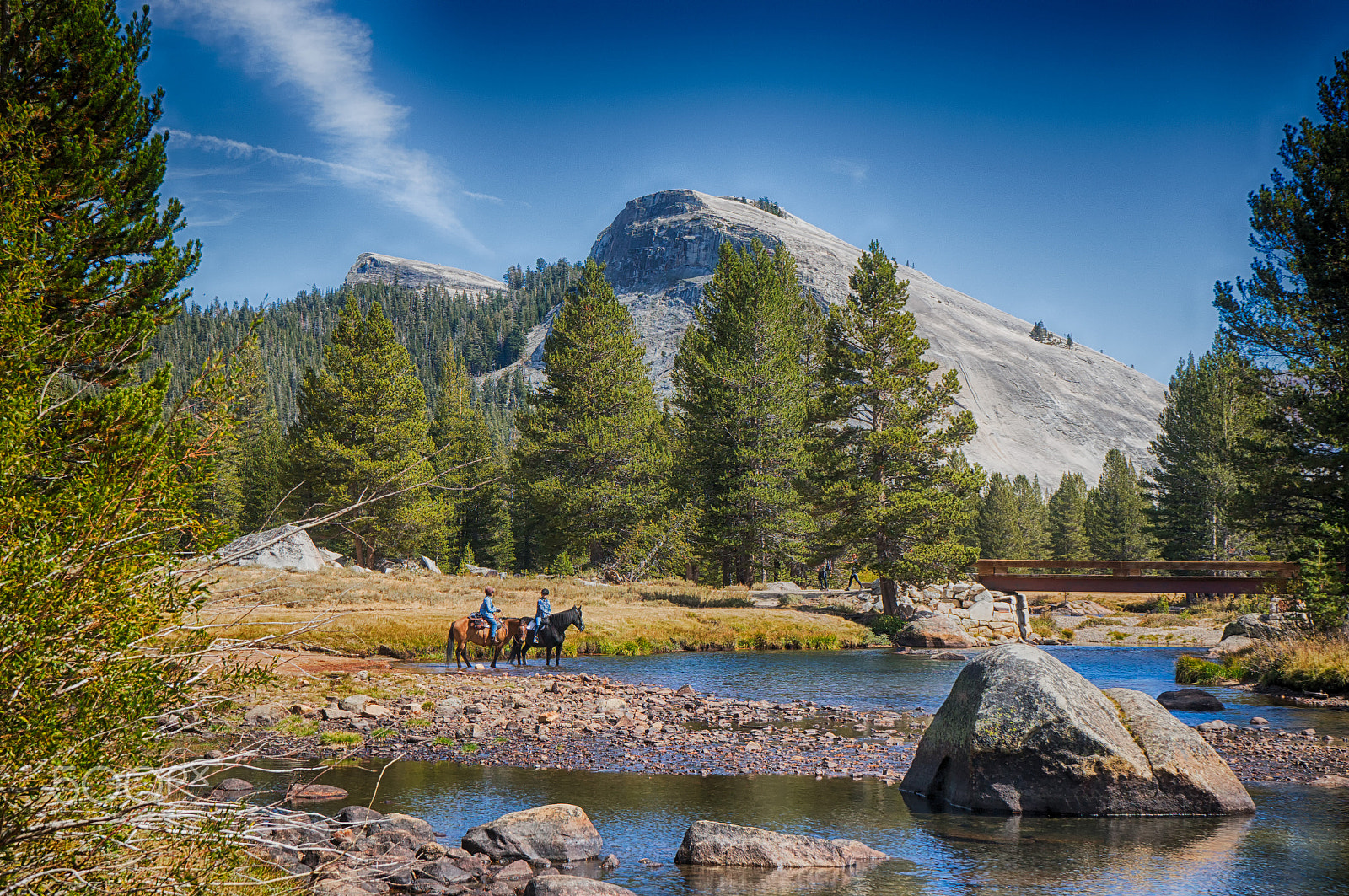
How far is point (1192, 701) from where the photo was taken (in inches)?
804

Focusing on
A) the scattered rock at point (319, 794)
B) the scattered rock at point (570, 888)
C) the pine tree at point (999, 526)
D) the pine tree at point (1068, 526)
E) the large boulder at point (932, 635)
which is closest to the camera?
the scattered rock at point (570, 888)

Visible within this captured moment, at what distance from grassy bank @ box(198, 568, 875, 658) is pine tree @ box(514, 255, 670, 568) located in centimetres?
631

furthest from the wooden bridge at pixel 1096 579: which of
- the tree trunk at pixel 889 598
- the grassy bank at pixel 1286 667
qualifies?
the grassy bank at pixel 1286 667

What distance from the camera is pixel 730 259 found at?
5591 centimetres

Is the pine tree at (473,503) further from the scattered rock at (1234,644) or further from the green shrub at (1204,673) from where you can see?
the green shrub at (1204,673)

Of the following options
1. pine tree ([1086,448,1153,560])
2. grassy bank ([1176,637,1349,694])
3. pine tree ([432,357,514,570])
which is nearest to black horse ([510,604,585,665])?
grassy bank ([1176,637,1349,694])

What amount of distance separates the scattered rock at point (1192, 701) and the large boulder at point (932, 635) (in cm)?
1815

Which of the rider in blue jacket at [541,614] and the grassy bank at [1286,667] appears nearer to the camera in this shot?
the grassy bank at [1286,667]

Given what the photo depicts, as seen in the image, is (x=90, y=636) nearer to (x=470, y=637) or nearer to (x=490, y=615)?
(x=490, y=615)

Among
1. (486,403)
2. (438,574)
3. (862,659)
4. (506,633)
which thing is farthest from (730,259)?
(486,403)

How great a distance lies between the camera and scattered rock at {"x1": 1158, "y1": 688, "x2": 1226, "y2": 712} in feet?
66.2

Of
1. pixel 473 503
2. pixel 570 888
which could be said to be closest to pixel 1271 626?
pixel 570 888

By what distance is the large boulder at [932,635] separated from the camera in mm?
39312

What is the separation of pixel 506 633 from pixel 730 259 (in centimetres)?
3475
